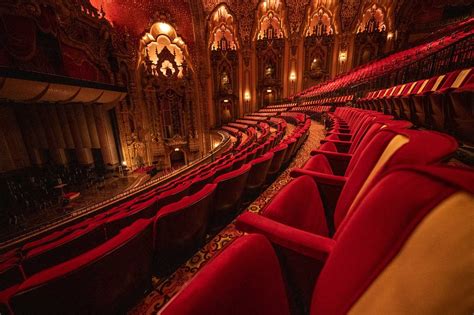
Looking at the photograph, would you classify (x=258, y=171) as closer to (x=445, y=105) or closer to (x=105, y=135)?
(x=445, y=105)

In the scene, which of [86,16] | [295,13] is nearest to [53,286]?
[86,16]

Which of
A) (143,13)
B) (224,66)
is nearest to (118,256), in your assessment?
(143,13)

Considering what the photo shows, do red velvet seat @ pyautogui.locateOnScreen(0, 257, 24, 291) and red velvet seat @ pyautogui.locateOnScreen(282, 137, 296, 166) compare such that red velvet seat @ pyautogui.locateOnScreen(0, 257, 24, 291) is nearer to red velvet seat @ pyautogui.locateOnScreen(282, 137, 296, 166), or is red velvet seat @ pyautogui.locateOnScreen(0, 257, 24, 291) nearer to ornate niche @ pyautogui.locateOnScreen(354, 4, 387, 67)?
red velvet seat @ pyautogui.locateOnScreen(282, 137, 296, 166)

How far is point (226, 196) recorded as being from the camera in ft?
3.97

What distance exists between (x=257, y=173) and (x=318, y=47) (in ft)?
34.7

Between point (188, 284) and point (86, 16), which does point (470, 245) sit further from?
point (86, 16)

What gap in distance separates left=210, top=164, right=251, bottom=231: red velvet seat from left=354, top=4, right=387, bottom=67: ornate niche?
11.3 meters

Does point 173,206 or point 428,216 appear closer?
point 428,216

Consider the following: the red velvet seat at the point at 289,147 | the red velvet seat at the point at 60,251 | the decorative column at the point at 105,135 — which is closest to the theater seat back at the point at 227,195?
the red velvet seat at the point at 60,251

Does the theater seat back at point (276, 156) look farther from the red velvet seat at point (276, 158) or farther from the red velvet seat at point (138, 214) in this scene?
the red velvet seat at point (138, 214)

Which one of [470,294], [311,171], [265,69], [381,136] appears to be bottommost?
[311,171]

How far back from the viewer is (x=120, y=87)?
610cm

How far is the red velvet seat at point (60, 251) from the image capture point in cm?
91

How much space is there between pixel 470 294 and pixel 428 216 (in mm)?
91
